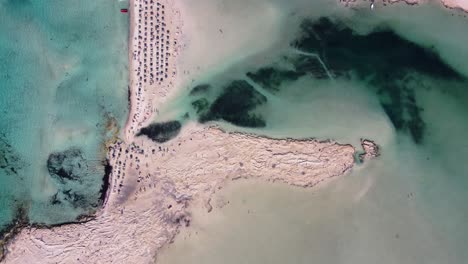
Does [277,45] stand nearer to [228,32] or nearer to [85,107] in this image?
[228,32]

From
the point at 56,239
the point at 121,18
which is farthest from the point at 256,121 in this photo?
the point at 56,239

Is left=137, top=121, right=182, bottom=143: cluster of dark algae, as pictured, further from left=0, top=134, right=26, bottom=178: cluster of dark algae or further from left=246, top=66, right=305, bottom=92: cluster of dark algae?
left=0, top=134, right=26, bottom=178: cluster of dark algae

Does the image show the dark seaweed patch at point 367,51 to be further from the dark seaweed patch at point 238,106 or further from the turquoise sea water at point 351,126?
the dark seaweed patch at point 238,106

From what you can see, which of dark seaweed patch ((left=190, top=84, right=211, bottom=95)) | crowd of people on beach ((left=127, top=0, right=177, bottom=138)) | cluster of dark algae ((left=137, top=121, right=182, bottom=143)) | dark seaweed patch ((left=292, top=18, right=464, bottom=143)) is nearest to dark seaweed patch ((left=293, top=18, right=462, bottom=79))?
dark seaweed patch ((left=292, top=18, right=464, bottom=143))

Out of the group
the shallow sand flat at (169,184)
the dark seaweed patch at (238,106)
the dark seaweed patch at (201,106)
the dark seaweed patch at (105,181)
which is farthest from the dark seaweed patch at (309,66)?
the dark seaweed patch at (105,181)

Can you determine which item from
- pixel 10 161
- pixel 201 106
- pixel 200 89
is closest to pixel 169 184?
pixel 201 106

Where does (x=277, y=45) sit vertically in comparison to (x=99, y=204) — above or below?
above
